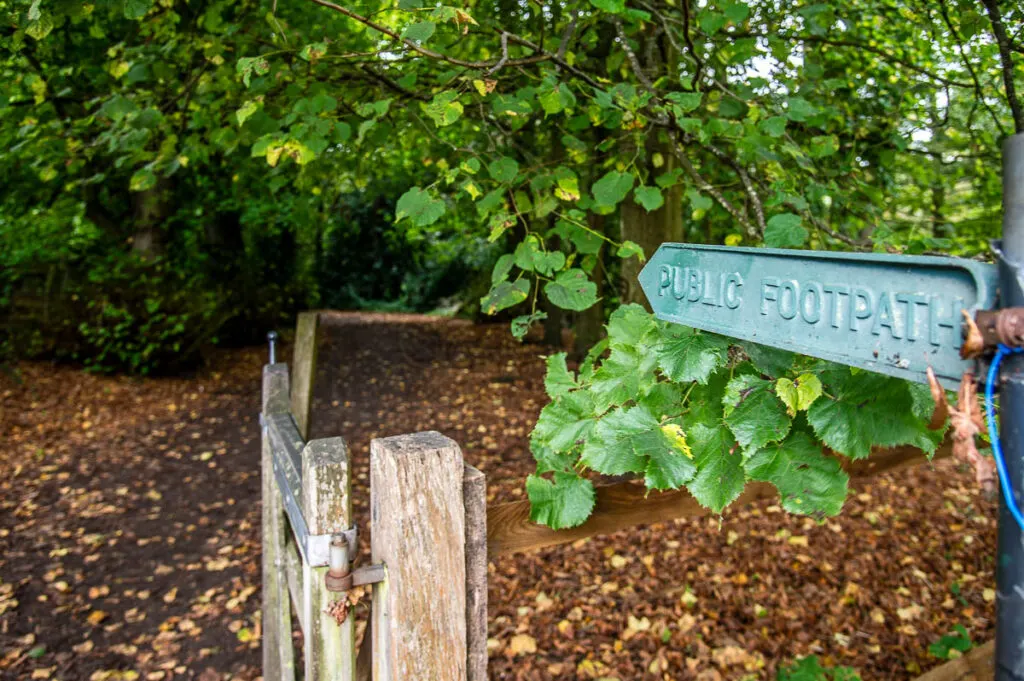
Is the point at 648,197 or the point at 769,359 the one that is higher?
the point at 648,197

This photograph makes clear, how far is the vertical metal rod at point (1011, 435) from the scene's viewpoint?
566 mm

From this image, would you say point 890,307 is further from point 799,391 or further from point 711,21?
point 711,21

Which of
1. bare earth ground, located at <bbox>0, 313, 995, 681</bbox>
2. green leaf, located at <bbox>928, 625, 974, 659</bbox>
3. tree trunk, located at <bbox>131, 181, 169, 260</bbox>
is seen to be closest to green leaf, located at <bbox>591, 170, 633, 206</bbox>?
bare earth ground, located at <bbox>0, 313, 995, 681</bbox>

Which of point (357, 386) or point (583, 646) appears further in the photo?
point (357, 386)

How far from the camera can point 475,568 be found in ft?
4.70

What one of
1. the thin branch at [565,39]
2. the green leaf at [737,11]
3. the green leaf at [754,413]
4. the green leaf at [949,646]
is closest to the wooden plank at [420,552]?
the green leaf at [754,413]

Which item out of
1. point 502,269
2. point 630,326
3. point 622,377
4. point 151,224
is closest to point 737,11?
point 502,269

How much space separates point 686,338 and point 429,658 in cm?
83

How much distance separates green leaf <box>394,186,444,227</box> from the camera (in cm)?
207

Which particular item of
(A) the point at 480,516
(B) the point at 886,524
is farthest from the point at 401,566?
(B) the point at 886,524

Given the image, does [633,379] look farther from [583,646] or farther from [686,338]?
[583,646]

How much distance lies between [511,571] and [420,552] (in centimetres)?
292

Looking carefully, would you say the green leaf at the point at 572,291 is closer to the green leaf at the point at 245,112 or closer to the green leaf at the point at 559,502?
the green leaf at the point at 559,502

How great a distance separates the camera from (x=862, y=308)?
75cm
